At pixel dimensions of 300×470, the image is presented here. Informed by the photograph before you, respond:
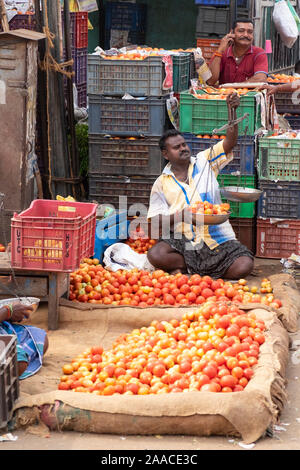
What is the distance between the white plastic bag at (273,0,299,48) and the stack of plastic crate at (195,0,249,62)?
2.08 ft

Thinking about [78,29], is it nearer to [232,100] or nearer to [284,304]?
[232,100]

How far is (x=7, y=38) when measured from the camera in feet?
20.4

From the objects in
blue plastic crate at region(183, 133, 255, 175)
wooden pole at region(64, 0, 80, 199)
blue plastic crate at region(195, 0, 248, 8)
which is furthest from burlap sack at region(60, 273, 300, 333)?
blue plastic crate at region(195, 0, 248, 8)

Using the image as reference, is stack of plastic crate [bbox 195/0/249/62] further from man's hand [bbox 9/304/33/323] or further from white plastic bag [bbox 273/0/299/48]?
man's hand [bbox 9/304/33/323]

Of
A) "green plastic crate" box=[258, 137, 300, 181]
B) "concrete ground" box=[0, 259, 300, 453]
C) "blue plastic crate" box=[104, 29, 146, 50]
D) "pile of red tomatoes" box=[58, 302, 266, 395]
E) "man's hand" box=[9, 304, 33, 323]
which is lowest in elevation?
"concrete ground" box=[0, 259, 300, 453]

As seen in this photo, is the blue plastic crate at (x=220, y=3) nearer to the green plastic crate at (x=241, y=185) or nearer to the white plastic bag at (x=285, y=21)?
the white plastic bag at (x=285, y=21)

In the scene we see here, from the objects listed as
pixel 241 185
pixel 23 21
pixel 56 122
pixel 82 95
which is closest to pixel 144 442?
pixel 241 185

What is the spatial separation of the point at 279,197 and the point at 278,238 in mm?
390

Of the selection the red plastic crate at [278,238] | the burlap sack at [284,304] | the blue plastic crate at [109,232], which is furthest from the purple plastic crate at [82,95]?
the burlap sack at [284,304]

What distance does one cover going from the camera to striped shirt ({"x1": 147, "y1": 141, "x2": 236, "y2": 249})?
253 inches

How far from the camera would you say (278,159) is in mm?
6887
